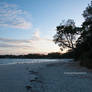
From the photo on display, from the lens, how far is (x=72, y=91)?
22.6 feet

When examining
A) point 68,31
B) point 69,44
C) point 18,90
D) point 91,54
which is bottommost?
point 18,90

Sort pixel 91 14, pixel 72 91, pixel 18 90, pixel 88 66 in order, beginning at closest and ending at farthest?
pixel 72 91 → pixel 18 90 → pixel 88 66 → pixel 91 14

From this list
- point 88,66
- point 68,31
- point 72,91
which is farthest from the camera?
point 68,31

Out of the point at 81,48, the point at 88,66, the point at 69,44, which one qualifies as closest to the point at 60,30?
the point at 69,44

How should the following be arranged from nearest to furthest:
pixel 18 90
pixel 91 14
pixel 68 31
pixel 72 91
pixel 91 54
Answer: pixel 72 91 → pixel 18 90 → pixel 91 54 → pixel 91 14 → pixel 68 31

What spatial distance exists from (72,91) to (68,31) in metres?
26.8

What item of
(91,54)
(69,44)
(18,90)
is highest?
(69,44)

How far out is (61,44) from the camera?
33.9 m

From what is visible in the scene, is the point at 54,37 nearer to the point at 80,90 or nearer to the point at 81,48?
the point at 81,48

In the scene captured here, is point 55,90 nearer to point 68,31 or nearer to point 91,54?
point 91,54

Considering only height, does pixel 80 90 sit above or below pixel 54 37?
below

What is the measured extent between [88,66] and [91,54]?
2.74 meters

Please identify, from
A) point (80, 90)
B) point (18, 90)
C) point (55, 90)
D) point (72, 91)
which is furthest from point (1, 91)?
point (80, 90)

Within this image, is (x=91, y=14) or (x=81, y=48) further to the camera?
(x=81, y=48)
